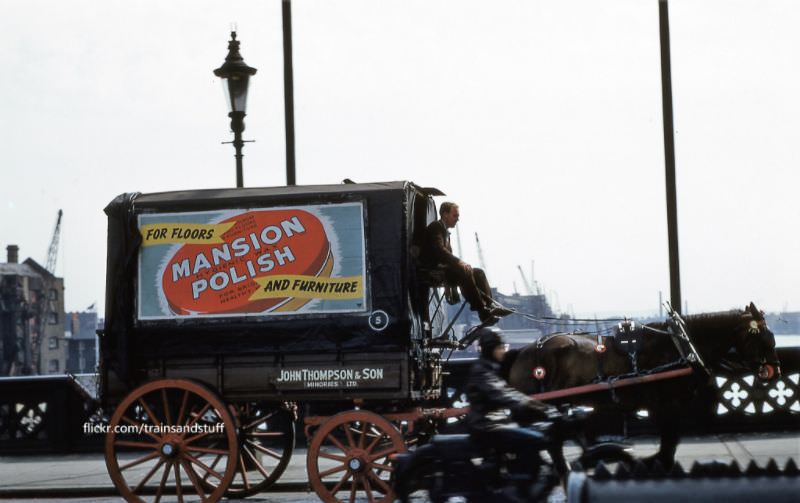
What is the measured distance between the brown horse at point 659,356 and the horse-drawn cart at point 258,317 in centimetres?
209

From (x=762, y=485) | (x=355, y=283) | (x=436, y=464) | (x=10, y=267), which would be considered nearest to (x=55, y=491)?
(x=355, y=283)

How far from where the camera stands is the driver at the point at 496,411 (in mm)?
8547

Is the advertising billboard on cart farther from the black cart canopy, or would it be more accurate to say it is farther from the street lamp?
the street lamp

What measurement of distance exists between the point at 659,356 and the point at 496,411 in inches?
166

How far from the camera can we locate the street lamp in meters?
14.9

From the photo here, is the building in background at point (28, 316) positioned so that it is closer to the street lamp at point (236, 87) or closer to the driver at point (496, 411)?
the street lamp at point (236, 87)

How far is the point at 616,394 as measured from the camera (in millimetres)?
12258

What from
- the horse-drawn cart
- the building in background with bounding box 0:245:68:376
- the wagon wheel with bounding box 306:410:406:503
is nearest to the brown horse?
the horse-drawn cart

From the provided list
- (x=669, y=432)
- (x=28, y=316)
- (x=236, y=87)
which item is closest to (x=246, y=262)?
(x=669, y=432)

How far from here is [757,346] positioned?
40.1ft

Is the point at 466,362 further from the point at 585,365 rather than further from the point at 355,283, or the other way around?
the point at 355,283

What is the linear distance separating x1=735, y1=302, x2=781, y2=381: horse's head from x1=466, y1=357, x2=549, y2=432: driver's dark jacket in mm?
4536
